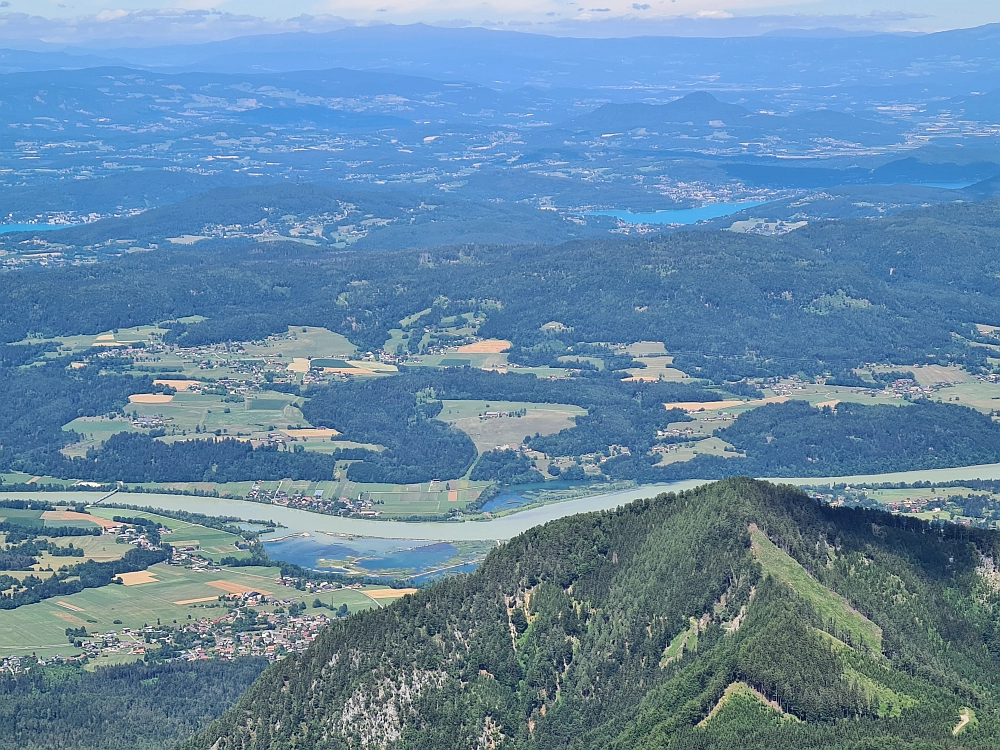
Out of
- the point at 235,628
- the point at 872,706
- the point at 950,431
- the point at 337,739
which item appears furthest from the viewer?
the point at 950,431

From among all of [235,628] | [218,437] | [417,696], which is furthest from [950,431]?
[417,696]

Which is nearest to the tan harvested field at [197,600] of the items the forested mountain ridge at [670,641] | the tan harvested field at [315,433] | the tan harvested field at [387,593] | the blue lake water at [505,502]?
the tan harvested field at [387,593]

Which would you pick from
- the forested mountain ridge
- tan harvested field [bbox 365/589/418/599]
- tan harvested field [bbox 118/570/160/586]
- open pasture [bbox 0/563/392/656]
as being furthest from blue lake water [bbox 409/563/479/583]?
the forested mountain ridge

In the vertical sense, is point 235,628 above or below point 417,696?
below

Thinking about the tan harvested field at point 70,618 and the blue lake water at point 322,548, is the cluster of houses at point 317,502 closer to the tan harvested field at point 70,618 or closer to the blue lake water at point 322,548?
the blue lake water at point 322,548

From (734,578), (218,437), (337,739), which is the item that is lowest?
(218,437)

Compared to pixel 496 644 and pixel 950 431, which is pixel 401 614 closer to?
pixel 496 644
